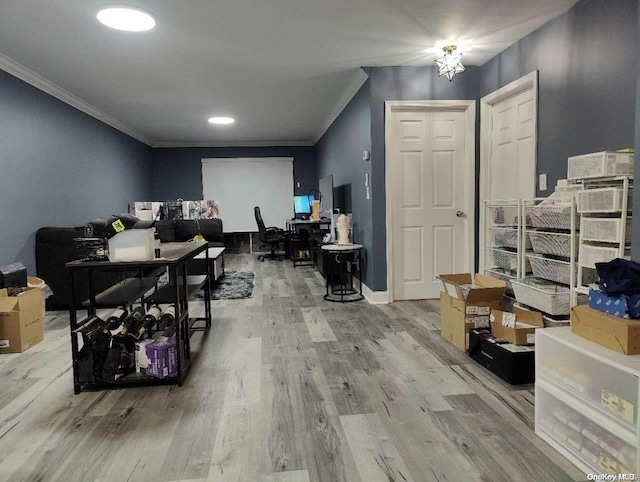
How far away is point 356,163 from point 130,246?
3303 mm

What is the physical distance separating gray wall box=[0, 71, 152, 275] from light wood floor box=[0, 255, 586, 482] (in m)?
1.51

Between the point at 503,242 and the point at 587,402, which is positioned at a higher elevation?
the point at 503,242

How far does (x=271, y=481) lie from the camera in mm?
1654

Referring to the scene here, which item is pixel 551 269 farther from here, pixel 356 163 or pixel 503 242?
pixel 356 163

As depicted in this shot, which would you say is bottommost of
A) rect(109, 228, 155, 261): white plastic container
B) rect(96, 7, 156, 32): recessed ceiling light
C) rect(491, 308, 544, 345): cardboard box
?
rect(491, 308, 544, 345): cardboard box

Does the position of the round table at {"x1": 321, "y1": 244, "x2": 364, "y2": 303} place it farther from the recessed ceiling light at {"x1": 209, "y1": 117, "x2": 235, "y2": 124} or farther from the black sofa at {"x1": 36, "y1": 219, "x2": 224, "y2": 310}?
the recessed ceiling light at {"x1": 209, "y1": 117, "x2": 235, "y2": 124}

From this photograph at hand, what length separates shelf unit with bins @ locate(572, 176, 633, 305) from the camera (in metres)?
2.27

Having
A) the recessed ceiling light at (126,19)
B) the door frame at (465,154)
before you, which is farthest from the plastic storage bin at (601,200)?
the recessed ceiling light at (126,19)

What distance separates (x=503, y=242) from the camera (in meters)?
3.39

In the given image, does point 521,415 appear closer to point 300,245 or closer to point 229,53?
point 229,53

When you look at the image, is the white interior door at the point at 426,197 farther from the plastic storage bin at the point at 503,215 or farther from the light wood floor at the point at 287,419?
the light wood floor at the point at 287,419

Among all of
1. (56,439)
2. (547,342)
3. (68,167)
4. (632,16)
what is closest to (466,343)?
(547,342)

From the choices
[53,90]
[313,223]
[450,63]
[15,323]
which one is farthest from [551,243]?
[53,90]

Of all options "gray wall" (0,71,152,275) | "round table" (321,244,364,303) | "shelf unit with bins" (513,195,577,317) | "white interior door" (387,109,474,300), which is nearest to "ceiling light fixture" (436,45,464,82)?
"white interior door" (387,109,474,300)
